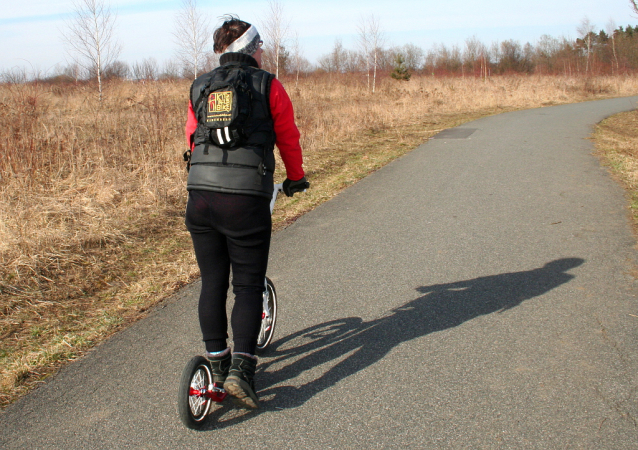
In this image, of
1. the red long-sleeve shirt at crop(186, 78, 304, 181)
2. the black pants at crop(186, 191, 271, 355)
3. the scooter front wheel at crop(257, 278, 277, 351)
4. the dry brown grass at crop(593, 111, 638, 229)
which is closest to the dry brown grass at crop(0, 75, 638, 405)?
the scooter front wheel at crop(257, 278, 277, 351)

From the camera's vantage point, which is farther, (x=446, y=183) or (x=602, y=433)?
(x=446, y=183)

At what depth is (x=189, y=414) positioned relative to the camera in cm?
255

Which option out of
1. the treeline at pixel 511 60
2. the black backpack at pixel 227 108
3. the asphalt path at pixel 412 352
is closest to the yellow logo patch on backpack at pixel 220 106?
the black backpack at pixel 227 108

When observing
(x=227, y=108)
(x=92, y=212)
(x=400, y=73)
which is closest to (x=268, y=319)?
(x=227, y=108)

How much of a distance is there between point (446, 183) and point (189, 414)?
273 inches

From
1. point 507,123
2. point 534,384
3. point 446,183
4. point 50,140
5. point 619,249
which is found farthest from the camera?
point 507,123

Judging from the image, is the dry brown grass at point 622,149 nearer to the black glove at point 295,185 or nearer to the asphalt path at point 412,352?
the asphalt path at point 412,352

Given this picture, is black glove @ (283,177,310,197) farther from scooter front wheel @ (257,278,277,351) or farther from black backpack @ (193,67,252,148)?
scooter front wheel @ (257,278,277,351)

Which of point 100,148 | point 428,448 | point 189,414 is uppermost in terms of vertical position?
point 100,148

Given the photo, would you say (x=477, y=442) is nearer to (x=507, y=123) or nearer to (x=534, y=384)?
(x=534, y=384)

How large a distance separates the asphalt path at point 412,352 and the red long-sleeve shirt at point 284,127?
131cm

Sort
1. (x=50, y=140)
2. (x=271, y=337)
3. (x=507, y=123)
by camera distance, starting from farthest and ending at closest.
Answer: (x=507, y=123) → (x=50, y=140) → (x=271, y=337)

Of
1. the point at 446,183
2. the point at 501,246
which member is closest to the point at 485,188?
the point at 446,183

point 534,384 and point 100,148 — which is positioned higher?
point 100,148
